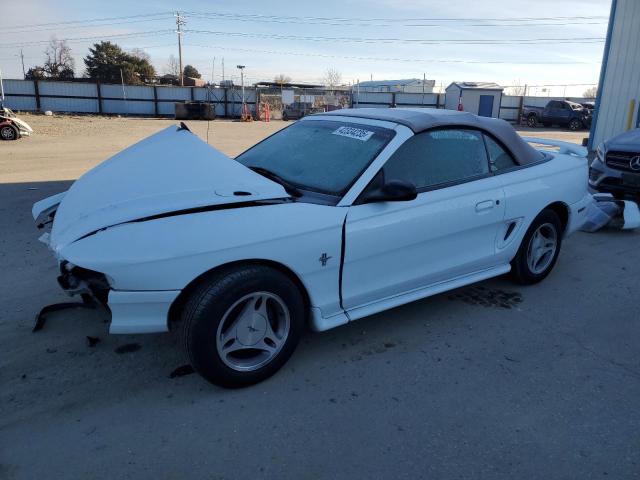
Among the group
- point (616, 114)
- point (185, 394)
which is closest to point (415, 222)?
point (185, 394)

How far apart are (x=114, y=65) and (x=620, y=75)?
61.7 meters

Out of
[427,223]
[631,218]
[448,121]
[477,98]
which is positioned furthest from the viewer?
[477,98]

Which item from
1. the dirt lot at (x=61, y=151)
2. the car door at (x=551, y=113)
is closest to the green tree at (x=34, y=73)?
the dirt lot at (x=61, y=151)

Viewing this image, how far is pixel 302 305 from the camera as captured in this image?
300cm

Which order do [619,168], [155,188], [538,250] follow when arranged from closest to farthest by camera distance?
[155,188]
[538,250]
[619,168]

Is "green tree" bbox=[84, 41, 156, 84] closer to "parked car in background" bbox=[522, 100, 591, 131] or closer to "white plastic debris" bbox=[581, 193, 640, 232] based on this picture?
"parked car in background" bbox=[522, 100, 591, 131]

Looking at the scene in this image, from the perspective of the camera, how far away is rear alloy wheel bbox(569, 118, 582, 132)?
30812mm

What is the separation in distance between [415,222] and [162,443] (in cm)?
198

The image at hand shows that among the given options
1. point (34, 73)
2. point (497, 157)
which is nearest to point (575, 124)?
point (497, 157)

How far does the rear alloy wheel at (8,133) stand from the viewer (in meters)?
15.1

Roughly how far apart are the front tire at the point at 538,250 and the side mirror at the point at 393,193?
5.31 feet

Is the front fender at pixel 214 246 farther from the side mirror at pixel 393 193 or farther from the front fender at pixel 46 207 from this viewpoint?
the front fender at pixel 46 207

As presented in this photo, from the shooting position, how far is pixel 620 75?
1389 centimetres

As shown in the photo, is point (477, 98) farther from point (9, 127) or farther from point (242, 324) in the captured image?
point (242, 324)
